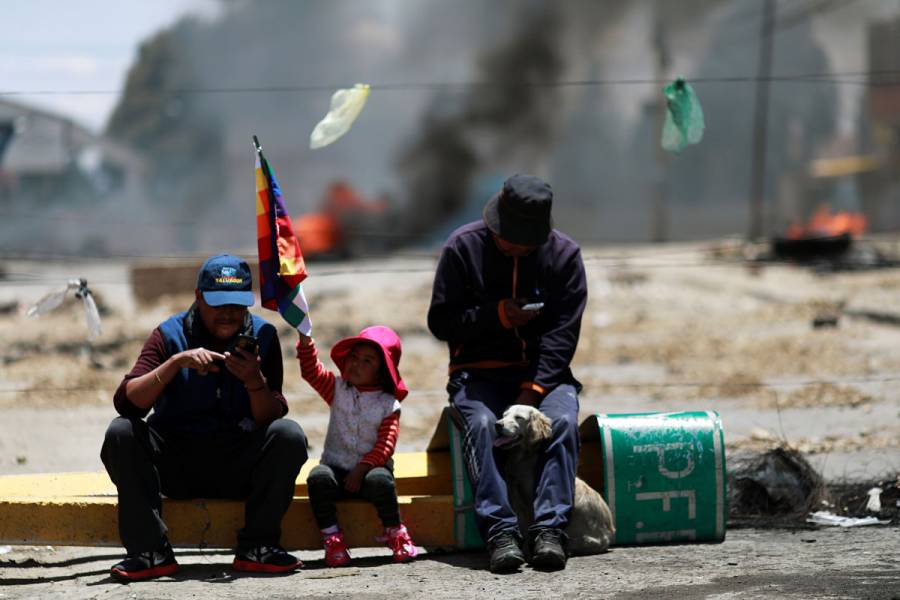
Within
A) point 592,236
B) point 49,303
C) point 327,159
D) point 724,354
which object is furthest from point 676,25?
point 49,303

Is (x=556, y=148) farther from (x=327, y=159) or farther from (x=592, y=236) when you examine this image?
(x=327, y=159)

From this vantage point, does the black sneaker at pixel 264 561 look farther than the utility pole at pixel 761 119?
No

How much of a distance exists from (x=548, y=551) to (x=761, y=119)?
1437 inches

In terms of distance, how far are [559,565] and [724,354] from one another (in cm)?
937

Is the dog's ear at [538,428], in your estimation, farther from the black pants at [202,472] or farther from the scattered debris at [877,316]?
the scattered debris at [877,316]

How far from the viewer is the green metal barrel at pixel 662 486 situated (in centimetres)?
579

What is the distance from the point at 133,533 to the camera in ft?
16.9

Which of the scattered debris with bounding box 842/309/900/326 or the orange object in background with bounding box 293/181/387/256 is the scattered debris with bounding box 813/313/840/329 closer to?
the scattered debris with bounding box 842/309/900/326

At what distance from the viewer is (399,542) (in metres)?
5.50

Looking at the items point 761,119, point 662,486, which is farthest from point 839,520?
point 761,119

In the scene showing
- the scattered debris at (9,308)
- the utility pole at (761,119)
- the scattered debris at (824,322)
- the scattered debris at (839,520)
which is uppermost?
the utility pole at (761,119)

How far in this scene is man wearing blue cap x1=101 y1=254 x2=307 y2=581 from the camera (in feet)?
16.9

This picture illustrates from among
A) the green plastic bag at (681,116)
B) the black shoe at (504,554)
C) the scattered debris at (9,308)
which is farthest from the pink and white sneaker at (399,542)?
the scattered debris at (9,308)

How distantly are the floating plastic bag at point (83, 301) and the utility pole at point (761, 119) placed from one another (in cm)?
2175
